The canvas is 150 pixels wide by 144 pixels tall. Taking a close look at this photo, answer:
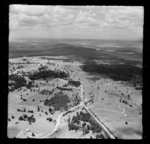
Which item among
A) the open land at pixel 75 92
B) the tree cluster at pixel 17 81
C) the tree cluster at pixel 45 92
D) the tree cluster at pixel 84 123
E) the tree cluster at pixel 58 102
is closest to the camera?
the tree cluster at pixel 84 123

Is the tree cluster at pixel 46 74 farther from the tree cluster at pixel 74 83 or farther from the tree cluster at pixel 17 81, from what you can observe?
the tree cluster at pixel 17 81

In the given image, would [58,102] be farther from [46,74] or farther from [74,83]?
[46,74]

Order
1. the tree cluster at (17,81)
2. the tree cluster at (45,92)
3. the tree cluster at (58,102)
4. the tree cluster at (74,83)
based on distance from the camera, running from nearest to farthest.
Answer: the tree cluster at (17,81), the tree cluster at (58,102), the tree cluster at (45,92), the tree cluster at (74,83)

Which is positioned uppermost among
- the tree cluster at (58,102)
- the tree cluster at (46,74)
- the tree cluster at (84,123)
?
the tree cluster at (46,74)

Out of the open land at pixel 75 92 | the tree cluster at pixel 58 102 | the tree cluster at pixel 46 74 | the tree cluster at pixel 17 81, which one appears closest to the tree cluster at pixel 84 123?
the open land at pixel 75 92

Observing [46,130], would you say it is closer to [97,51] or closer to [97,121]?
[97,121]

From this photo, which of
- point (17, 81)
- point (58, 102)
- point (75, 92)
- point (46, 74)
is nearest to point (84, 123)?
point (58, 102)

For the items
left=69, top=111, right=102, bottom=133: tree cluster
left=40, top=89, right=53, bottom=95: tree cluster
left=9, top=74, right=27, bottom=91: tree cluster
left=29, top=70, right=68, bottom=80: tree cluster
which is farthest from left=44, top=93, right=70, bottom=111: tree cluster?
left=9, top=74, right=27, bottom=91: tree cluster

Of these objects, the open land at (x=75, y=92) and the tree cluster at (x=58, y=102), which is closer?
the open land at (x=75, y=92)

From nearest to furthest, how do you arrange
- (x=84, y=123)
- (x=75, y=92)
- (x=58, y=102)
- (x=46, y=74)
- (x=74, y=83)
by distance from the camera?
(x=84, y=123), (x=58, y=102), (x=75, y=92), (x=46, y=74), (x=74, y=83)

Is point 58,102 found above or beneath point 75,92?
beneath
